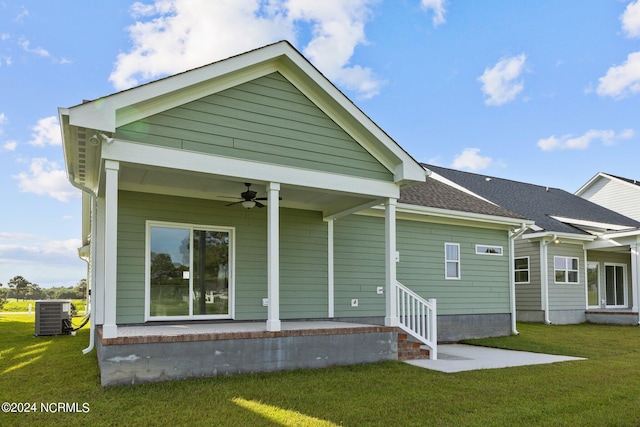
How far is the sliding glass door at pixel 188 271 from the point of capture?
829cm

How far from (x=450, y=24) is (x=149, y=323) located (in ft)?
40.5

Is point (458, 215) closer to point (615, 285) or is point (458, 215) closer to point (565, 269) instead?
point (565, 269)

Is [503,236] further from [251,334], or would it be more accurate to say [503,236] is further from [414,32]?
[251,334]

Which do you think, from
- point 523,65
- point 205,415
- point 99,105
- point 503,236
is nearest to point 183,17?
point 99,105

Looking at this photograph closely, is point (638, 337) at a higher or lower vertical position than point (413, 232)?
lower

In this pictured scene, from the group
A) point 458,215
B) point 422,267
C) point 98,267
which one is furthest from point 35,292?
point 458,215

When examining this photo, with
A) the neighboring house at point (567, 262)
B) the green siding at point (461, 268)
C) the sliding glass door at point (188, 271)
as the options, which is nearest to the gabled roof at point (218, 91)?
the sliding glass door at point (188, 271)

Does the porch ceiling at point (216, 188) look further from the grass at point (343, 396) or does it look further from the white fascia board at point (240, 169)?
the grass at point (343, 396)

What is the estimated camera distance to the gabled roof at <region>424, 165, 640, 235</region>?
1736 centimetres

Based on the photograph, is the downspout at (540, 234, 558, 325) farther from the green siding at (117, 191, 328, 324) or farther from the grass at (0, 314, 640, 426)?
the green siding at (117, 191, 328, 324)

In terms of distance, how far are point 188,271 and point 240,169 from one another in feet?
8.46

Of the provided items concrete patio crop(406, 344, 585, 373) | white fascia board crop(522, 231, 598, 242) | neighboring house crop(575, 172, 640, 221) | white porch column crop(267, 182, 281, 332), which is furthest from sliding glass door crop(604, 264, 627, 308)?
white porch column crop(267, 182, 281, 332)

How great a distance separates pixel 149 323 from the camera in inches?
316

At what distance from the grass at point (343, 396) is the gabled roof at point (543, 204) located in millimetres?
9820
